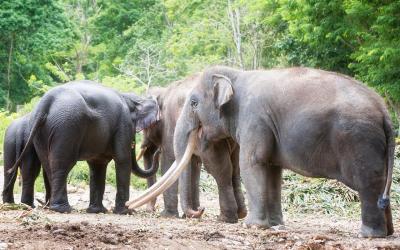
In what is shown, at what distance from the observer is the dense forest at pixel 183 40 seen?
21483 millimetres

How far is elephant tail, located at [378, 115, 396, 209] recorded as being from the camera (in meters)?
→ 8.09

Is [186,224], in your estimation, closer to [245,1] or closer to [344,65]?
[344,65]

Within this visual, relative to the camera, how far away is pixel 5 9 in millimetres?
38094

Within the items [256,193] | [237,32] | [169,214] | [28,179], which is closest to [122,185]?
[169,214]

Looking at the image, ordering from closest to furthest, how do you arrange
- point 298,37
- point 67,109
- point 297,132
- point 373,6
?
point 297,132, point 67,109, point 373,6, point 298,37

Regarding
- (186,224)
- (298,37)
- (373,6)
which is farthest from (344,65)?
(186,224)

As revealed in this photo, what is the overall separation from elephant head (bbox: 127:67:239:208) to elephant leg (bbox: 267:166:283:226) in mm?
741

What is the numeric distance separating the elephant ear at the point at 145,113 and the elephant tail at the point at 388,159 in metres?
→ 5.40

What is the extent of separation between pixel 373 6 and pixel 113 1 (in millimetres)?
33394

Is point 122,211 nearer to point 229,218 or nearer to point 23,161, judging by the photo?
point 23,161

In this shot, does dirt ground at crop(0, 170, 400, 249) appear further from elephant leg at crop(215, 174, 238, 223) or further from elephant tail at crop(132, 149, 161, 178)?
elephant tail at crop(132, 149, 161, 178)

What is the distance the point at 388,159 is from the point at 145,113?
553 centimetres

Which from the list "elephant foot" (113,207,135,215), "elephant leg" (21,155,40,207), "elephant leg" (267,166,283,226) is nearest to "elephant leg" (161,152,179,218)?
"elephant foot" (113,207,135,215)

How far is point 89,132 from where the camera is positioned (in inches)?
479
